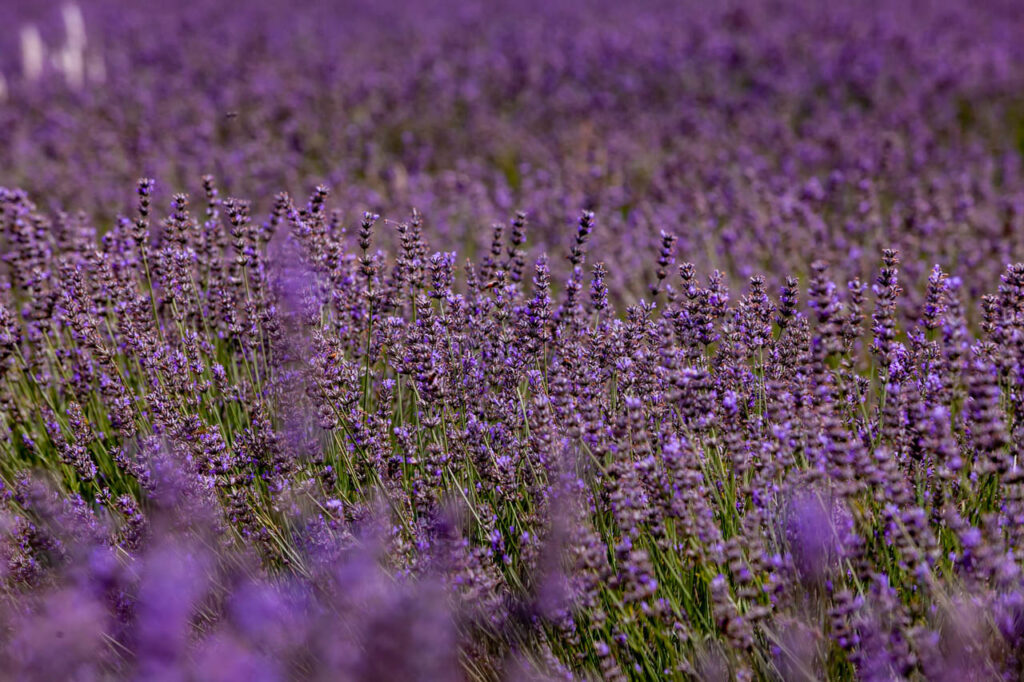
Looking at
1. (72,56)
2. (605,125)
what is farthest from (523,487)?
(72,56)

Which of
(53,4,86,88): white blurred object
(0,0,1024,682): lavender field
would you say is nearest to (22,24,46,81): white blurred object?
(53,4,86,88): white blurred object

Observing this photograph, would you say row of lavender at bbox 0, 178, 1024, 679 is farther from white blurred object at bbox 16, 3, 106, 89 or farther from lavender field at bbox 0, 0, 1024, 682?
white blurred object at bbox 16, 3, 106, 89

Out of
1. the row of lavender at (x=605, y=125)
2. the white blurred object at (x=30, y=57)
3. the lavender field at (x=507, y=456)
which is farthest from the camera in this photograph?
the white blurred object at (x=30, y=57)

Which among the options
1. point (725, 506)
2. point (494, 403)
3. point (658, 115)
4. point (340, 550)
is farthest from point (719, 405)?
point (658, 115)

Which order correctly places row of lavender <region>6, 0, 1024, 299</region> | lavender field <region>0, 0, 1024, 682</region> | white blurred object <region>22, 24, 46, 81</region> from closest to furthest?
lavender field <region>0, 0, 1024, 682</region>, row of lavender <region>6, 0, 1024, 299</region>, white blurred object <region>22, 24, 46, 81</region>

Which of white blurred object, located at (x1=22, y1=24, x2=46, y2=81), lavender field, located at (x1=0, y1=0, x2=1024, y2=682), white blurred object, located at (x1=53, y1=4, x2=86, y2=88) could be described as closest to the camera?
lavender field, located at (x1=0, y1=0, x2=1024, y2=682)

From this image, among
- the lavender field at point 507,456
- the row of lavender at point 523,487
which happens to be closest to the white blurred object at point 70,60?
the lavender field at point 507,456

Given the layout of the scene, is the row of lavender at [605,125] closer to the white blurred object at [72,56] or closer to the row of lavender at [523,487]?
the white blurred object at [72,56]

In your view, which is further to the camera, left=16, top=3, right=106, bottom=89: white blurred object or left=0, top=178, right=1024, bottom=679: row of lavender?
left=16, top=3, right=106, bottom=89: white blurred object

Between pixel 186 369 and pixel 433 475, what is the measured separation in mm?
884

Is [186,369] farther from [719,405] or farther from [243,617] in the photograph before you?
[719,405]

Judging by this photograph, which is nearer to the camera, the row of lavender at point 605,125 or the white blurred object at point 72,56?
the row of lavender at point 605,125

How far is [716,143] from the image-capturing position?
26.0ft

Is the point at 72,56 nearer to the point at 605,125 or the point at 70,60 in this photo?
the point at 70,60
